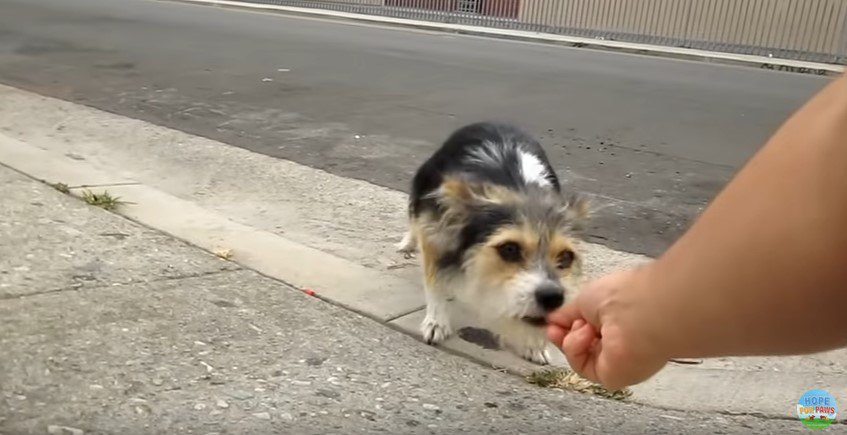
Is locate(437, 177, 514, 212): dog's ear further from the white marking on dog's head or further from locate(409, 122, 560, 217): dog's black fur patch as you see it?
the white marking on dog's head

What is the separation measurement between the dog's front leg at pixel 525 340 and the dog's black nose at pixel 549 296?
101 millimetres

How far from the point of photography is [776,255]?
1225mm

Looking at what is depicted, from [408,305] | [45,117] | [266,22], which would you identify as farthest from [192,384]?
[266,22]

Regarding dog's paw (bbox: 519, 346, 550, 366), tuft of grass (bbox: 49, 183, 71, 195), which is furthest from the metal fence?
dog's paw (bbox: 519, 346, 550, 366)

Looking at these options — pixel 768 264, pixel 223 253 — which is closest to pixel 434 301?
pixel 223 253

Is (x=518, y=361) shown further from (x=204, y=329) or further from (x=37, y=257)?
(x=37, y=257)

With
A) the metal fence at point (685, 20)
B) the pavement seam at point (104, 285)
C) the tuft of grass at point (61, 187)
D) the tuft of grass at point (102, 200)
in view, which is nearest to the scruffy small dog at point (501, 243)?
the pavement seam at point (104, 285)

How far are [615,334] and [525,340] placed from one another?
1.91m

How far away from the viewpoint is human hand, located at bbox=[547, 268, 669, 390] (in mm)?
1545

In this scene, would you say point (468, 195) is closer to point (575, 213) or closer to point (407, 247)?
point (575, 213)

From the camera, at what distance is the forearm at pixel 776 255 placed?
1.17 metres

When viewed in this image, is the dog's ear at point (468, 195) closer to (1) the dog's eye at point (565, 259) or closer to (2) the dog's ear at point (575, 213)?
(2) the dog's ear at point (575, 213)

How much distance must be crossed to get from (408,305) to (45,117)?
224 inches

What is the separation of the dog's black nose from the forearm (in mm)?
1796
